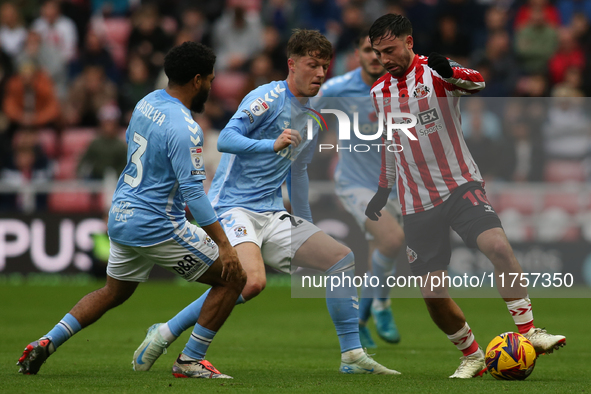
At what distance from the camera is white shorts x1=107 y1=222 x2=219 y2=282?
555 cm

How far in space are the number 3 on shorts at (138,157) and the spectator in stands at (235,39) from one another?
1085 cm

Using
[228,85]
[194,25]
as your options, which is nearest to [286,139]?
[228,85]

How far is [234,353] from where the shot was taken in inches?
285

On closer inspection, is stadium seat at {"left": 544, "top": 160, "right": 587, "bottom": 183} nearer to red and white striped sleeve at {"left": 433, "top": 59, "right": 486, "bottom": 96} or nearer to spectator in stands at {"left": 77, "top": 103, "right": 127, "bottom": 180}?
red and white striped sleeve at {"left": 433, "top": 59, "right": 486, "bottom": 96}

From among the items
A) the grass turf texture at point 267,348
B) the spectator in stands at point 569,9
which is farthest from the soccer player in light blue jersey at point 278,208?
the spectator in stands at point 569,9

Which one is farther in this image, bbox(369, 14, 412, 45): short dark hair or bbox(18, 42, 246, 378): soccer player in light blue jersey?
bbox(369, 14, 412, 45): short dark hair

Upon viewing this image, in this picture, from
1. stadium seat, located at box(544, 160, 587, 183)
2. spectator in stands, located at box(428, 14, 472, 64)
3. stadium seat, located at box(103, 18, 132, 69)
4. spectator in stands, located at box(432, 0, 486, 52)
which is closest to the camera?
stadium seat, located at box(544, 160, 587, 183)

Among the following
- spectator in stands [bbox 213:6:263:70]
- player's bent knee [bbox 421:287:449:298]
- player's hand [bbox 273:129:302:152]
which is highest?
spectator in stands [bbox 213:6:263:70]

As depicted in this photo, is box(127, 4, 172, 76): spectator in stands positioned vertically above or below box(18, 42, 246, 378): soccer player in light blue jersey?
above

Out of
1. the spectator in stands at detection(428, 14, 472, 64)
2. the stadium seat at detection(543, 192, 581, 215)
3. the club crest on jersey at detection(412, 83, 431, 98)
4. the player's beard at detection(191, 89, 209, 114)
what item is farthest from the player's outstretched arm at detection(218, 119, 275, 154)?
the spectator in stands at detection(428, 14, 472, 64)

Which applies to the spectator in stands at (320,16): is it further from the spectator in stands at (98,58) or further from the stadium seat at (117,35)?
the spectator in stands at (98,58)

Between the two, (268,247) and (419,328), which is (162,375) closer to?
(268,247)

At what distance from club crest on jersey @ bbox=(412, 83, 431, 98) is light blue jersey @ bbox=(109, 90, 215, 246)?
59.8 inches

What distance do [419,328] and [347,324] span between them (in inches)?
134
